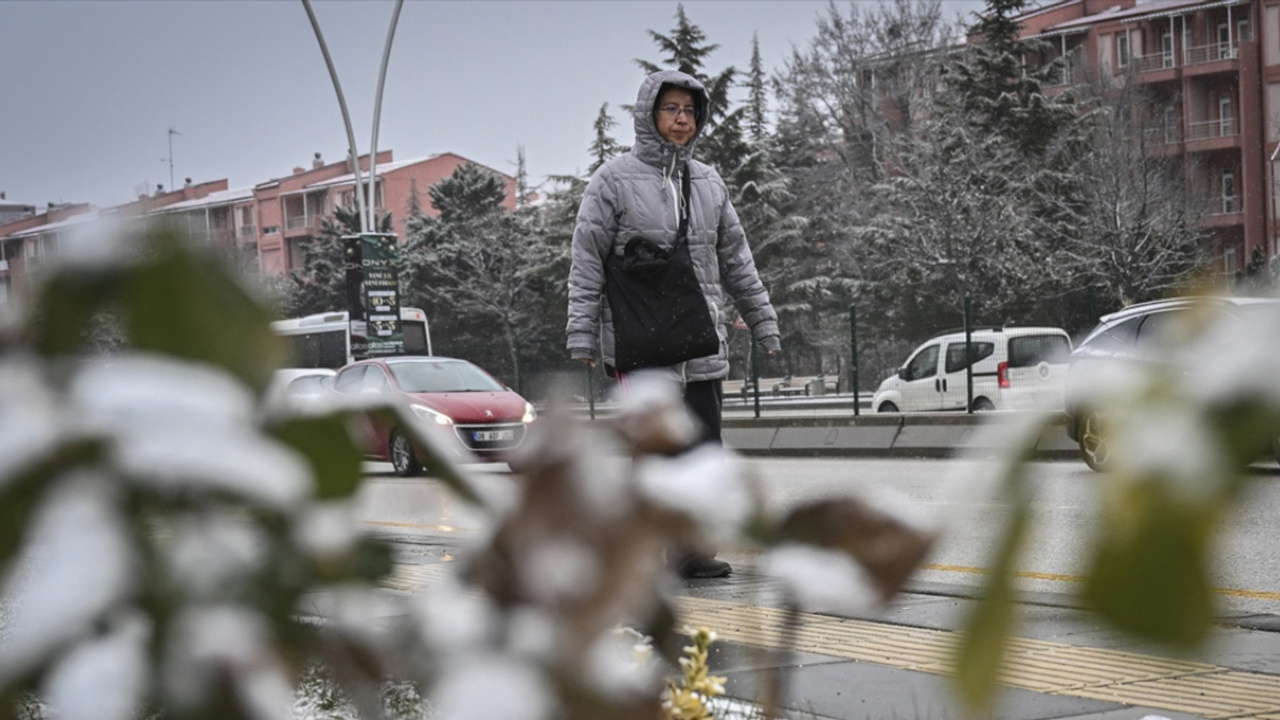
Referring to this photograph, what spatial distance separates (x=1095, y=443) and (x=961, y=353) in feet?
66.4

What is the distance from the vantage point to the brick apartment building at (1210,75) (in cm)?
4375

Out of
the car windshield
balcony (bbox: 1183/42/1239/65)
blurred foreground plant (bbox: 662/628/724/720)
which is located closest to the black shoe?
blurred foreground plant (bbox: 662/628/724/720)

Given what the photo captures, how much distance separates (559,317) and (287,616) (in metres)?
47.8

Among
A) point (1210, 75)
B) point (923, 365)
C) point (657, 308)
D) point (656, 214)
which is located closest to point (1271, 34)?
point (1210, 75)

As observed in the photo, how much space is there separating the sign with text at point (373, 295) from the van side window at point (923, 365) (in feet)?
25.1

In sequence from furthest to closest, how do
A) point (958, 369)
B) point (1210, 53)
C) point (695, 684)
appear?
1. point (1210, 53)
2. point (958, 369)
3. point (695, 684)

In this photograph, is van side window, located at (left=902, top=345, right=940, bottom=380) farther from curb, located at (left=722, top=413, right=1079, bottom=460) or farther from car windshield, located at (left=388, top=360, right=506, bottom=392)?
car windshield, located at (left=388, top=360, right=506, bottom=392)

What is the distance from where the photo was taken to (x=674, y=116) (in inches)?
203

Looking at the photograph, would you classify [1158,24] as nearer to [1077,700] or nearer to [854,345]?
[854,345]

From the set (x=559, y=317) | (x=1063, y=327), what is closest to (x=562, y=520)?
(x=1063, y=327)

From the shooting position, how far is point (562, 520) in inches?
12.7

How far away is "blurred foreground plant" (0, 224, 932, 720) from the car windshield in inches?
601

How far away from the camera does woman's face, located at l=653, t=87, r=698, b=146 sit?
5156mm

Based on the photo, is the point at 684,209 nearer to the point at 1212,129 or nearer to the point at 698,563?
the point at 698,563
